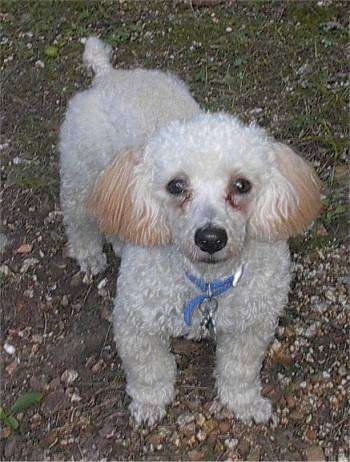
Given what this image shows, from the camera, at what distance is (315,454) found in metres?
3.21

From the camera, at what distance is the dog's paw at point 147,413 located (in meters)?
3.32

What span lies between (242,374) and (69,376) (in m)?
0.82

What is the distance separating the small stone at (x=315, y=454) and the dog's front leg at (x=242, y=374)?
0.22 m

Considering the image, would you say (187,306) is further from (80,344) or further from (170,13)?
(170,13)

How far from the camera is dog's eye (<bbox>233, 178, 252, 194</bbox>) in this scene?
268 cm

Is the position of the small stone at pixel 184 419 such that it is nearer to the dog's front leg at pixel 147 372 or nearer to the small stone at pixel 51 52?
the dog's front leg at pixel 147 372

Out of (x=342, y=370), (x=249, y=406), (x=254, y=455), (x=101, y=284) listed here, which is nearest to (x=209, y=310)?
(x=249, y=406)

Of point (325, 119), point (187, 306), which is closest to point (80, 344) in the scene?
point (187, 306)

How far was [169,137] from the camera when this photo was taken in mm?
2746

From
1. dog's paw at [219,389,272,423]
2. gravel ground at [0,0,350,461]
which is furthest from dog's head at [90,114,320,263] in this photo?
gravel ground at [0,0,350,461]

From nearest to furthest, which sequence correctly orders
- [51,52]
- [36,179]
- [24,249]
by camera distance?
[24,249], [36,179], [51,52]

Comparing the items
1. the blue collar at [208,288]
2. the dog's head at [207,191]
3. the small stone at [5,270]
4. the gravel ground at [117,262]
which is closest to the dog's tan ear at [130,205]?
the dog's head at [207,191]

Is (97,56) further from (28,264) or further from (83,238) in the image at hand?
(28,264)

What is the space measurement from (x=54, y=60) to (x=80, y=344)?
2408mm
